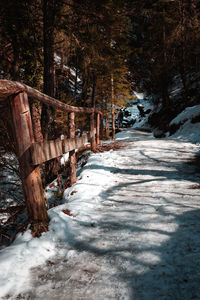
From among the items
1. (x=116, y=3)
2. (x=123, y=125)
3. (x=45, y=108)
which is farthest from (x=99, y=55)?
(x=123, y=125)

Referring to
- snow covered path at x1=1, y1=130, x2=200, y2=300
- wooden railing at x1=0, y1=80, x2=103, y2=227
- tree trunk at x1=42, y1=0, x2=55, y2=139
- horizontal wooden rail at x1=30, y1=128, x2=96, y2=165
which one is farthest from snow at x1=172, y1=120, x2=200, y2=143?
wooden railing at x1=0, y1=80, x2=103, y2=227

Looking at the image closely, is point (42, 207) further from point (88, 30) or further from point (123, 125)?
point (123, 125)

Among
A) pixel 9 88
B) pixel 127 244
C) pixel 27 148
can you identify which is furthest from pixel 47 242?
pixel 9 88

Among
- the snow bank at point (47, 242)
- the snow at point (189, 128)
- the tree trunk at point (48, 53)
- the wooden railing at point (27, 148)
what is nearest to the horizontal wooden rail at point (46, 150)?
the wooden railing at point (27, 148)

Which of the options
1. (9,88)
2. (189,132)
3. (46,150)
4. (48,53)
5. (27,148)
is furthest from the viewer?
(189,132)

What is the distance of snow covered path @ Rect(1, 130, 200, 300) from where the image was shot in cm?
154

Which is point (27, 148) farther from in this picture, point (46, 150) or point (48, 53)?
point (48, 53)

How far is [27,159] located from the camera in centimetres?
233

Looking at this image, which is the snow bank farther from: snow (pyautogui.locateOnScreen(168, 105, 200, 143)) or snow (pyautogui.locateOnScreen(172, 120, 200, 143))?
snow (pyautogui.locateOnScreen(168, 105, 200, 143))

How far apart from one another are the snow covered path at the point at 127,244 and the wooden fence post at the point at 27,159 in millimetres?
300

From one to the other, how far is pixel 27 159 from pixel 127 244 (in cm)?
164

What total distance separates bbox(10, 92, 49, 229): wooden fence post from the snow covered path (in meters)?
0.30

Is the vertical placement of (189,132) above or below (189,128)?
below

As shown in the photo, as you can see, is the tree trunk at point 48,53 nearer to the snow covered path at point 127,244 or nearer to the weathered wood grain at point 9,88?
the snow covered path at point 127,244
